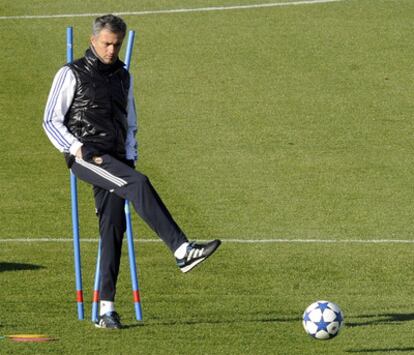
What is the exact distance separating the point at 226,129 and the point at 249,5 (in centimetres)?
889

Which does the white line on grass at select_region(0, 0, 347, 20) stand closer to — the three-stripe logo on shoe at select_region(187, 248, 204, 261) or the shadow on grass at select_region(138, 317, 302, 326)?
the shadow on grass at select_region(138, 317, 302, 326)

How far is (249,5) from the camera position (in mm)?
32188

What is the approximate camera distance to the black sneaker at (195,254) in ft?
36.2

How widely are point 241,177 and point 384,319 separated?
29.3 ft

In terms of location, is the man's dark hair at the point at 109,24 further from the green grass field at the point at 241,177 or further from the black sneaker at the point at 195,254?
the green grass field at the point at 241,177

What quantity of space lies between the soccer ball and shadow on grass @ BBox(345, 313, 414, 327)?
84cm

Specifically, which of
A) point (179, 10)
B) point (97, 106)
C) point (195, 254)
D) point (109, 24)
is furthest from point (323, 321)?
point (179, 10)

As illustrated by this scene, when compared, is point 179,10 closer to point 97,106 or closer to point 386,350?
point 97,106

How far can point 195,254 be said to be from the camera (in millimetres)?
11086

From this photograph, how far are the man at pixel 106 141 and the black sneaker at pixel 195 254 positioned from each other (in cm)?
1

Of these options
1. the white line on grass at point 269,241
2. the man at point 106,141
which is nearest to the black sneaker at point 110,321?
the man at point 106,141

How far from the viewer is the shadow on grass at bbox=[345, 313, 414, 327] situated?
39.3ft

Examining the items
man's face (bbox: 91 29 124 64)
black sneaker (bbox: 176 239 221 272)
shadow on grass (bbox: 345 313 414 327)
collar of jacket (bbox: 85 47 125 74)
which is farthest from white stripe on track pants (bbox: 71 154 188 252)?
shadow on grass (bbox: 345 313 414 327)

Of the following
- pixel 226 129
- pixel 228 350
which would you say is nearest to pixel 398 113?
pixel 226 129
